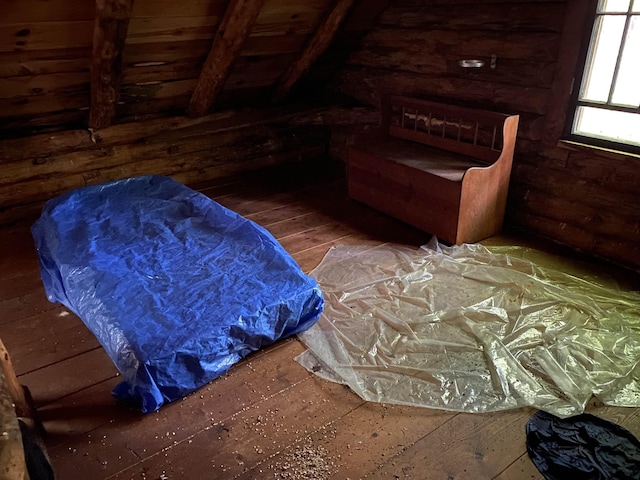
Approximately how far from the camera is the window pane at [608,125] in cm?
234

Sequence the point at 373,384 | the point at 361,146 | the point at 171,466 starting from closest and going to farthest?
the point at 171,466 < the point at 373,384 < the point at 361,146

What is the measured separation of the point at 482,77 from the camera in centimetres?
287

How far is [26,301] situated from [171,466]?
4.18 feet

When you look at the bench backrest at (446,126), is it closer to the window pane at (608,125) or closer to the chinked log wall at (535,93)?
the chinked log wall at (535,93)

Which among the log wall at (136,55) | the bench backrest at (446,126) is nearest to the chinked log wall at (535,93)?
the bench backrest at (446,126)

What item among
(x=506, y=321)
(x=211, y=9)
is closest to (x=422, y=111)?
(x=211, y=9)

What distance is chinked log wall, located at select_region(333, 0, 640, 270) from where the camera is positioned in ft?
7.91

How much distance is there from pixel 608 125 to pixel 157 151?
9.11ft

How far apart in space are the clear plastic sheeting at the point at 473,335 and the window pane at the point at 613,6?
122cm

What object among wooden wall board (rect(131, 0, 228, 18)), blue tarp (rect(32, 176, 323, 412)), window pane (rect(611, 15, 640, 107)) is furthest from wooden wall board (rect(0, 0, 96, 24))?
window pane (rect(611, 15, 640, 107))

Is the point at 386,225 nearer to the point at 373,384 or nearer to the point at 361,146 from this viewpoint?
the point at 361,146

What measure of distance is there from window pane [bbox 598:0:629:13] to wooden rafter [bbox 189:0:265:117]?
1644 millimetres

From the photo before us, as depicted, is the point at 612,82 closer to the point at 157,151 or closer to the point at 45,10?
the point at 45,10

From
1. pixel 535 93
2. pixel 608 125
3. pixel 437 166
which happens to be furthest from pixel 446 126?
pixel 608 125
